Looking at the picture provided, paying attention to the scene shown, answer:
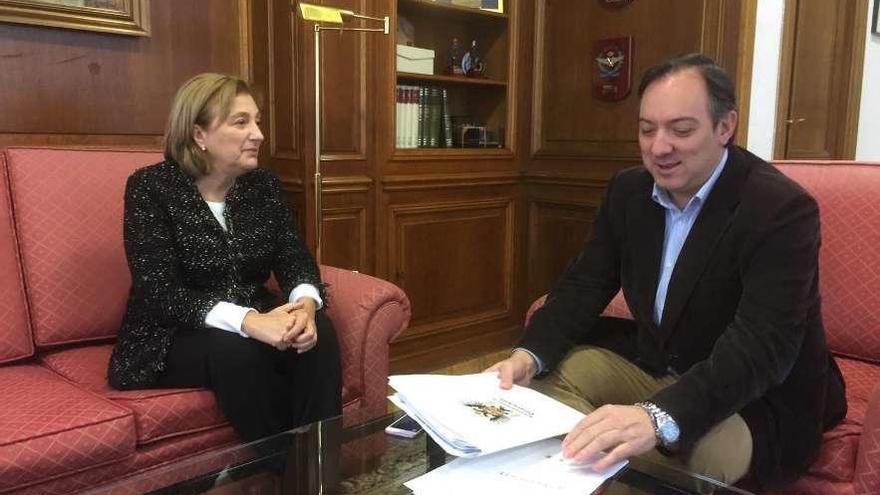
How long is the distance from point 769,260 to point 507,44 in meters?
2.16

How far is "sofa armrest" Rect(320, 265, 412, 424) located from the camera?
5.81ft

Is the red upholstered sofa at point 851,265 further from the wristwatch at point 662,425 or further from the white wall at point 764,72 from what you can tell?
the white wall at point 764,72

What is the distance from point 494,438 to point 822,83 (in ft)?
10.5

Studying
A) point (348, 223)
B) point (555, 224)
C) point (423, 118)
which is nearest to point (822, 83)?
point (555, 224)

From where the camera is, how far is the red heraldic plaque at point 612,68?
2.91 meters

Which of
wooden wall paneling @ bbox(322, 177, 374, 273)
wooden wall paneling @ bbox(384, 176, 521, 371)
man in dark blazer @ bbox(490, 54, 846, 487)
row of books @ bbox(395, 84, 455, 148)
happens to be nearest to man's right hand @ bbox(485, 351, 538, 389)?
man in dark blazer @ bbox(490, 54, 846, 487)

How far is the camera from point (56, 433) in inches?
54.1

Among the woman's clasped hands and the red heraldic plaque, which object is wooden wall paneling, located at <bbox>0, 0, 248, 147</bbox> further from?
the red heraldic plaque

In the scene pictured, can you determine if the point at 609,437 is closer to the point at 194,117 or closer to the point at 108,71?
the point at 194,117

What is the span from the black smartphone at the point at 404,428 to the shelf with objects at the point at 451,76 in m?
1.64

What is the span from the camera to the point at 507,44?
10.4 ft

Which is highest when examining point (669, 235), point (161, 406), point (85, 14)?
point (85, 14)

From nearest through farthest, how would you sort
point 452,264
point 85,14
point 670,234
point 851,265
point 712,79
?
1. point 712,79
2. point 670,234
3. point 851,265
4. point 85,14
5. point 452,264

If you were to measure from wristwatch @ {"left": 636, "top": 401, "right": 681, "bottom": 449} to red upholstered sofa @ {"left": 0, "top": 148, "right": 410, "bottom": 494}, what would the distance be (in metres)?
0.56
